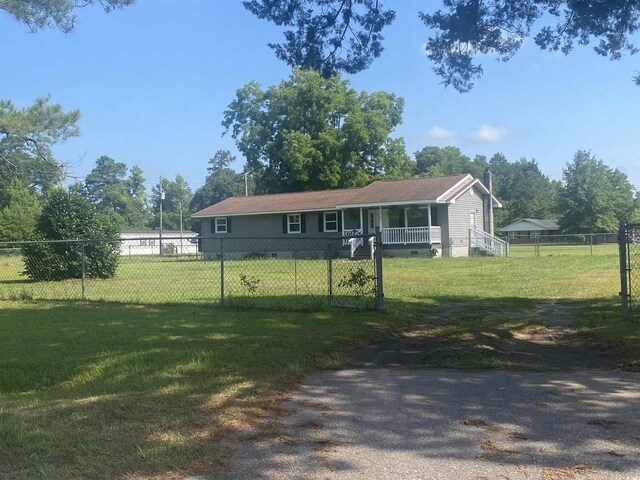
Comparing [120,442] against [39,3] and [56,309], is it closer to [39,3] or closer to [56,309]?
[56,309]

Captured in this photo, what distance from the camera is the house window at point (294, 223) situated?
112 ft

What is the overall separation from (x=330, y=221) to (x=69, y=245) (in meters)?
16.9

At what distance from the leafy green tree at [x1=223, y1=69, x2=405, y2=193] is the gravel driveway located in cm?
3774

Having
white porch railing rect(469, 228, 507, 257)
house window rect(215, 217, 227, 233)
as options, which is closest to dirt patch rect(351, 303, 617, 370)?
white porch railing rect(469, 228, 507, 257)

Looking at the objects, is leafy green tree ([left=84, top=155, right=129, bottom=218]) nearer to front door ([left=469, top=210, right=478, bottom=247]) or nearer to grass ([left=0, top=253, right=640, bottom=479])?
front door ([left=469, top=210, right=478, bottom=247])

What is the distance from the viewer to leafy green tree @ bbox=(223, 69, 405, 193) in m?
43.1

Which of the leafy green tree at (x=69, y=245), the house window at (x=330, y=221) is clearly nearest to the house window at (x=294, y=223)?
the house window at (x=330, y=221)

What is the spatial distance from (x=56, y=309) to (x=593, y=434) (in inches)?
386

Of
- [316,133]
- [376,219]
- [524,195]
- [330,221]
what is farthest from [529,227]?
[330,221]

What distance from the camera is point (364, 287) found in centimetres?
1077

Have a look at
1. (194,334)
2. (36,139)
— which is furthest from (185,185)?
(194,334)

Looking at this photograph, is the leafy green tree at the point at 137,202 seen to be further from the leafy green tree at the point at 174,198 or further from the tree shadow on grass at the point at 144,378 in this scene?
the tree shadow on grass at the point at 144,378

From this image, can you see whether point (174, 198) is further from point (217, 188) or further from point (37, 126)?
point (37, 126)

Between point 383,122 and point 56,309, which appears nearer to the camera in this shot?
point 56,309
